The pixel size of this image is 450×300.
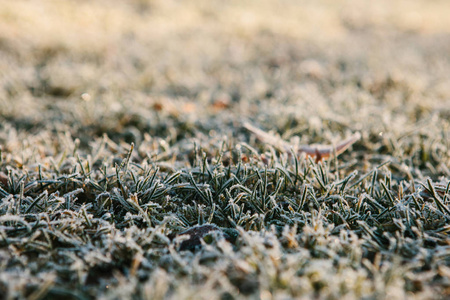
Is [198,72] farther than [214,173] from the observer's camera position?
Yes

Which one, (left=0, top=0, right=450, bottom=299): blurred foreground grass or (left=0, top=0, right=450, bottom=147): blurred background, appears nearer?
(left=0, top=0, right=450, bottom=299): blurred foreground grass

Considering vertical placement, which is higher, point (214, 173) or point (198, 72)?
point (198, 72)

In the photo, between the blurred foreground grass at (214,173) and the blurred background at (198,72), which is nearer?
the blurred foreground grass at (214,173)
